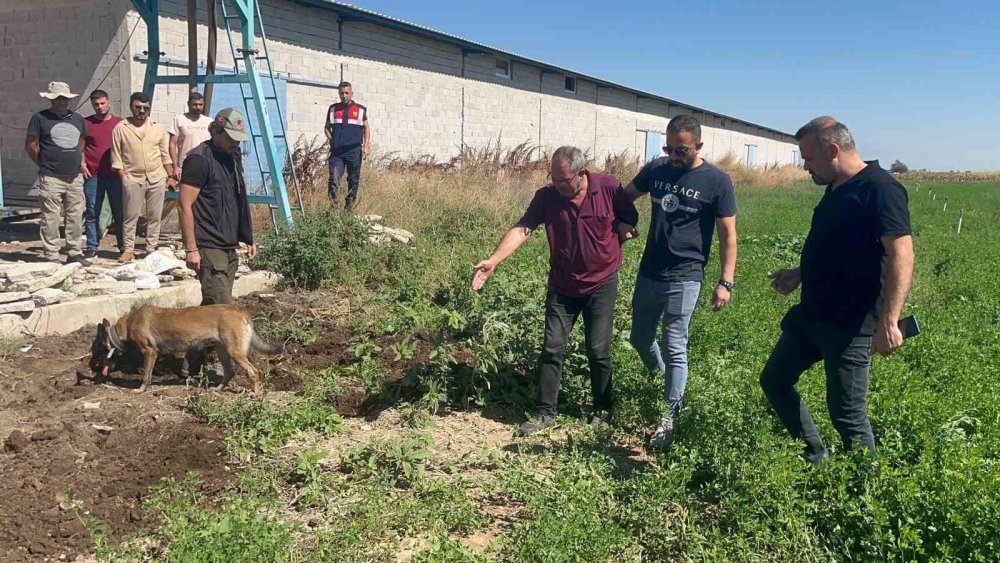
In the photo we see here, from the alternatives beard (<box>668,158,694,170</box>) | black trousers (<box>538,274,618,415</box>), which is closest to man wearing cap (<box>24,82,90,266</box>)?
black trousers (<box>538,274,618,415</box>)

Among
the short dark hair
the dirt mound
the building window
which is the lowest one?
the dirt mound

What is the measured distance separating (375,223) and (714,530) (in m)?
7.92

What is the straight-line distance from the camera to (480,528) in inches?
150

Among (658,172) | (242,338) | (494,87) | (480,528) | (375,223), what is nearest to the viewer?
(480,528)

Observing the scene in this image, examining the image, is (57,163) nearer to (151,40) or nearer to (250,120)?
(151,40)

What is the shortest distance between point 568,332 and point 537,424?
0.67m

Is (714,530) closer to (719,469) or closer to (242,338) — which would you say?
(719,469)

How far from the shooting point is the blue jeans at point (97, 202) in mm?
8742

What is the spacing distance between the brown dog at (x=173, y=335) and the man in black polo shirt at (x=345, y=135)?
17.5 ft

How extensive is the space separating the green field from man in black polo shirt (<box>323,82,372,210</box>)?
4.19m

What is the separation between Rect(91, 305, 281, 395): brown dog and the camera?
546 centimetres

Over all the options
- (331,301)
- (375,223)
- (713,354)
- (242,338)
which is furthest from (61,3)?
(713,354)

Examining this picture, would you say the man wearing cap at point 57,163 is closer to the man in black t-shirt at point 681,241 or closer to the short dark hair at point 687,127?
the man in black t-shirt at point 681,241

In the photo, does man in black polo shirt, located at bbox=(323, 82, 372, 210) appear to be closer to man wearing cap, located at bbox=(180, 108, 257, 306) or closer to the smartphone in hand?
man wearing cap, located at bbox=(180, 108, 257, 306)
